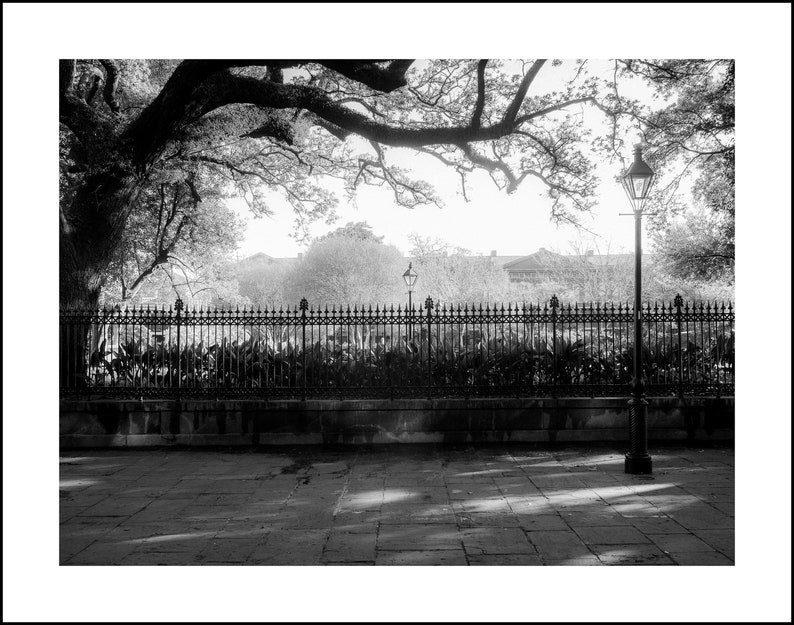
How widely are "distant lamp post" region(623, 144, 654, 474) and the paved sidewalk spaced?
1.05 feet

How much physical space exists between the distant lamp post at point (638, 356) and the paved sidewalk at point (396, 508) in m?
0.32

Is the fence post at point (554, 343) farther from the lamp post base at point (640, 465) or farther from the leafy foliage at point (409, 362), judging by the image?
the lamp post base at point (640, 465)

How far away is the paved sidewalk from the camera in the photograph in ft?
14.7

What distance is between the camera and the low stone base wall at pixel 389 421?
9.05 m

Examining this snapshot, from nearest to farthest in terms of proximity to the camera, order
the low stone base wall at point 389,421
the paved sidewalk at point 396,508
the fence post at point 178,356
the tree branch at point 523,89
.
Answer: the paved sidewalk at point 396,508
the low stone base wall at point 389,421
the fence post at point 178,356
the tree branch at point 523,89

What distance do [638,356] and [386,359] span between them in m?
4.08

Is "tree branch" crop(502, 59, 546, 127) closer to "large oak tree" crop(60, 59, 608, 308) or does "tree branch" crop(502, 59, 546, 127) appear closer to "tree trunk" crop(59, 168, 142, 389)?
"large oak tree" crop(60, 59, 608, 308)

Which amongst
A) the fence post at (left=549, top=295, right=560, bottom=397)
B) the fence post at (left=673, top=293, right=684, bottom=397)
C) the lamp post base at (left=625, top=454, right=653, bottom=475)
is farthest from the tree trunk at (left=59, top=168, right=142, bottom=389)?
the fence post at (left=673, top=293, right=684, bottom=397)

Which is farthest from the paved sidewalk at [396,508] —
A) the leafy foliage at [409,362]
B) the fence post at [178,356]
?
the leafy foliage at [409,362]

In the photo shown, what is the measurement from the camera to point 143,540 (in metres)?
4.79

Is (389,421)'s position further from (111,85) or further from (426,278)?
(426,278)

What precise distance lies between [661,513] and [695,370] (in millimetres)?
5016

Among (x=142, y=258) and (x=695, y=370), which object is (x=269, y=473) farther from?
(x=142, y=258)

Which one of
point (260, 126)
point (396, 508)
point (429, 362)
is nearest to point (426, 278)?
point (260, 126)
